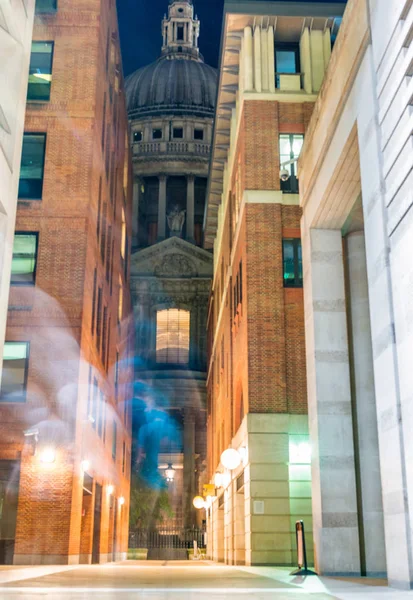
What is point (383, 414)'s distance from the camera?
13.2 meters

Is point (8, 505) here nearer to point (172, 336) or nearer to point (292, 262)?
point (292, 262)

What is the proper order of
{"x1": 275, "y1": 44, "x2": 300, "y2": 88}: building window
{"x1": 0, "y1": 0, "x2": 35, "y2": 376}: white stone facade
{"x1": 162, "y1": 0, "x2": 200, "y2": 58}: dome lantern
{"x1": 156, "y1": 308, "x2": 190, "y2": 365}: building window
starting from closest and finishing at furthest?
1. {"x1": 0, "y1": 0, "x2": 35, "y2": 376}: white stone facade
2. {"x1": 275, "y1": 44, "x2": 300, "y2": 88}: building window
3. {"x1": 156, "y1": 308, "x2": 190, "y2": 365}: building window
4. {"x1": 162, "y1": 0, "x2": 200, "y2": 58}: dome lantern

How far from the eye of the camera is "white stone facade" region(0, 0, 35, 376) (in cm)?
1444

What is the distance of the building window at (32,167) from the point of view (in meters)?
33.4

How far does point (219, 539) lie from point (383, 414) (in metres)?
33.3

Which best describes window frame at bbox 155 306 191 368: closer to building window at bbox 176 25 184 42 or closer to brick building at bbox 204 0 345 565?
brick building at bbox 204 0 345 565

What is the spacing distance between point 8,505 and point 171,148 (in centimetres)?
8436

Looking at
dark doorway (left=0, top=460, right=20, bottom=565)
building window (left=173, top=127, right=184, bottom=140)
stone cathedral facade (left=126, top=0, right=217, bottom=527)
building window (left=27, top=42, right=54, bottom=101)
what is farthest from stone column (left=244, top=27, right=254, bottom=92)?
building window (left=173, top=127, right=184, bottom=140)

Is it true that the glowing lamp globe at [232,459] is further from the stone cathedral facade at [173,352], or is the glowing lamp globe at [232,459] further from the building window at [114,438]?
the stone cathedral facade at [173,352]

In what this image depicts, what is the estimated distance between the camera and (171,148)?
109 meters

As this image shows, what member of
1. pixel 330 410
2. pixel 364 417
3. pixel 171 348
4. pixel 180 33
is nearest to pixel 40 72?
pixel 330 410

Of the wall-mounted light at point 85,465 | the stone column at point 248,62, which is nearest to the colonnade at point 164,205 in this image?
the stone column at point 248,62

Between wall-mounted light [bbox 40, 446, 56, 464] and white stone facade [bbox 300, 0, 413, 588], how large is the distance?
1304cm

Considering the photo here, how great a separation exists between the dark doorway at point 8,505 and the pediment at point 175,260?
54176mm
